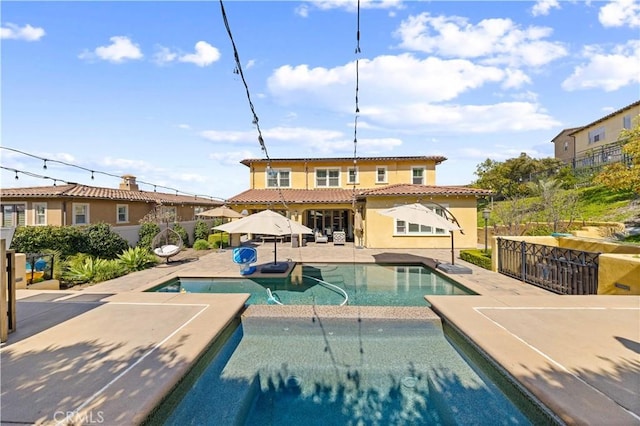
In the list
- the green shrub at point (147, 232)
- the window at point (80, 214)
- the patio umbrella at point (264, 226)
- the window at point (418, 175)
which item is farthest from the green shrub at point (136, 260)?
the window at point (418, 175)

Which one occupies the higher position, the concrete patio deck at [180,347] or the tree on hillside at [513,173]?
the tree on hillside at [513,173]

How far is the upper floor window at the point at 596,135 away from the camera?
3384 cm

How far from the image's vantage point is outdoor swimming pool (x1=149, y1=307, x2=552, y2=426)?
14.2 feet

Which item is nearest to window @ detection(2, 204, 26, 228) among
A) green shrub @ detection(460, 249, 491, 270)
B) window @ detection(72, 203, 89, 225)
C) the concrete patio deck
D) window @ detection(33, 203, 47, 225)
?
window @ detection(33, 203, 47, 225)

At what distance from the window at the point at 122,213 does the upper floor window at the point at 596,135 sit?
48.7m

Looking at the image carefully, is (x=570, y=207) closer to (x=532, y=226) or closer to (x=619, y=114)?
(x=532, y=226)

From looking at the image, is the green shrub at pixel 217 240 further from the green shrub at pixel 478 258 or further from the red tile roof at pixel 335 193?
the green shrub at pixel 478 258

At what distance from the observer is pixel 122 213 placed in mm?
21844

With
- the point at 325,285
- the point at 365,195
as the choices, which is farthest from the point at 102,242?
the point at 365,195

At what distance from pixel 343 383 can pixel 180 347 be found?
10.1 ft

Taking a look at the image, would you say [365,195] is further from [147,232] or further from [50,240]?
[50,240]

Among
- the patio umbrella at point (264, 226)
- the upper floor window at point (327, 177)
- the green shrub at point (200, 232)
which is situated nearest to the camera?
the patio umbrella at point (264, 226)

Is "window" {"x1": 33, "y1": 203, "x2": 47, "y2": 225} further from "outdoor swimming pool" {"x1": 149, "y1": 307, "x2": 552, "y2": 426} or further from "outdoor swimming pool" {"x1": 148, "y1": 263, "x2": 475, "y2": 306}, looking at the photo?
"outdoor swimming pool" {"x1": 149, "y1": 307, "x2": 552, "y2": 426}

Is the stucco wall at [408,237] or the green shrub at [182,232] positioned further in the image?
the green shrub at [182,232]
